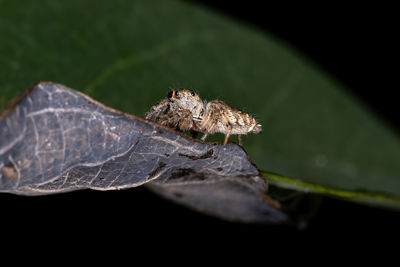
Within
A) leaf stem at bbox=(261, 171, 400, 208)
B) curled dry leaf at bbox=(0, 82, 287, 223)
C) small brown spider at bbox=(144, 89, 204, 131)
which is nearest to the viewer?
curled dry leaf at bbox=(0, 82, 287, 223)

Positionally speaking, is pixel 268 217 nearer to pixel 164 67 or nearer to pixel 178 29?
pixel 164 67

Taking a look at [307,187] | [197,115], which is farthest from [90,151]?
[197,115]

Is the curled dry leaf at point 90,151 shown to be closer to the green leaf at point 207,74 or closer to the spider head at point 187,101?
the green leaf at point 207,74

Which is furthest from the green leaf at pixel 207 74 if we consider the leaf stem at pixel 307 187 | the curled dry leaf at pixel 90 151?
the curled dry leaf at pixel 90 151

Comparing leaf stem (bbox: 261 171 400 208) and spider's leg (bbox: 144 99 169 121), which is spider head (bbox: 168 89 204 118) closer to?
spider's leg (bbox: 144 99 169 121)

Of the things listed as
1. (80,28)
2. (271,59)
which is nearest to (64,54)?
(80,28)

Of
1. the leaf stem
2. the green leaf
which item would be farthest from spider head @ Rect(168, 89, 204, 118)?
the leaf stem

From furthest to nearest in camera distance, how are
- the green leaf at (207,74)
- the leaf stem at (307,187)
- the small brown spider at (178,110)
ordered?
the small brown spider at (178,110), the green leaf at (207,74), the leaf stem at (307,187)

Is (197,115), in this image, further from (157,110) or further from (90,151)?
(90,151)
